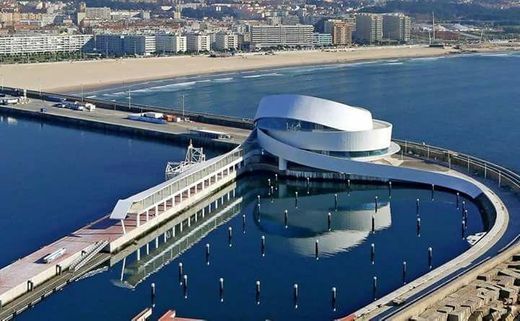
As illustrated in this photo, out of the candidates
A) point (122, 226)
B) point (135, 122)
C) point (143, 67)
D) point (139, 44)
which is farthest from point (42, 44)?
point (122, 226)

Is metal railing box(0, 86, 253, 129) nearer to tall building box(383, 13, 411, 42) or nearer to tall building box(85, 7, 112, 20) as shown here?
tall building box(383, 13, 411, 42)

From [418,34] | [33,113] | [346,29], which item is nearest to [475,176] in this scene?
[33,113]

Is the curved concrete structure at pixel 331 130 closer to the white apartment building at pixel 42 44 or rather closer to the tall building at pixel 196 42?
the white apartment building at pixel 42 44

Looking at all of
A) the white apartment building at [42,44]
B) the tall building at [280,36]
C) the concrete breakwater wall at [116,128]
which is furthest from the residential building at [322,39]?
the concrete breakwater wall at [116,128]

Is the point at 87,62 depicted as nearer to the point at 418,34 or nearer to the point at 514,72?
the point at 514,72

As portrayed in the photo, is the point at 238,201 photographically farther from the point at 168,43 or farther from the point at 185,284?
the point at 168,43

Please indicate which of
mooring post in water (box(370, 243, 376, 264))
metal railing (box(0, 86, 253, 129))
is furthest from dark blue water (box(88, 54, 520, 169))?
mooring post in water (box(370, 243, 376, 264))
